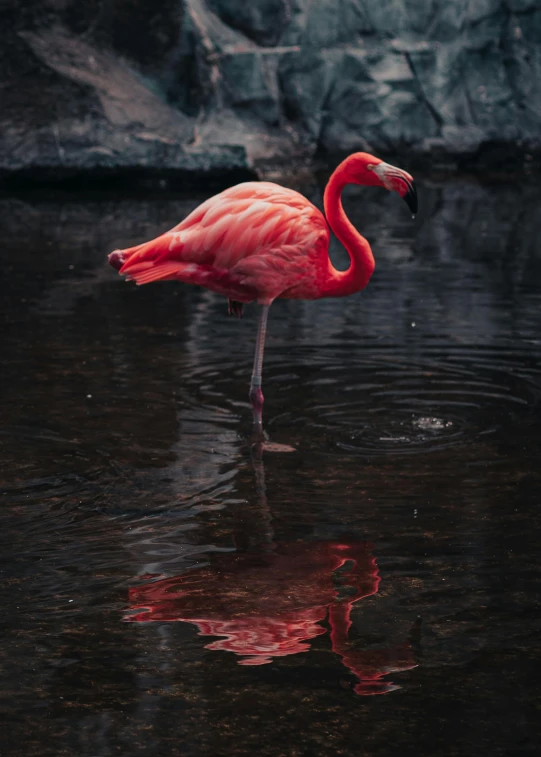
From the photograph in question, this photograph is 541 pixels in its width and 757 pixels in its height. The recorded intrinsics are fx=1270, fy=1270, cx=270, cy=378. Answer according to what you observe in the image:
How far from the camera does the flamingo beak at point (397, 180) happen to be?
196 inches

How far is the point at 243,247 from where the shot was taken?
516 centimetres

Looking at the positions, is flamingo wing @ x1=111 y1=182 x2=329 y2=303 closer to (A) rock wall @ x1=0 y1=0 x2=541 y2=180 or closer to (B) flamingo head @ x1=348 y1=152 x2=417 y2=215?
(B) flamingo head @ x1=348 y1=152 x2=417 y2=215

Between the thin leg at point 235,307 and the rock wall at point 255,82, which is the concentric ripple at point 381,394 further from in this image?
the rock wall at point 255,82

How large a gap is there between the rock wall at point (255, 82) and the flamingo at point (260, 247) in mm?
9353

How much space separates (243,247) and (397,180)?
0.67 metres

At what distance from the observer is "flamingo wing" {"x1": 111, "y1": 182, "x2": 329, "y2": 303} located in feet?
16.9

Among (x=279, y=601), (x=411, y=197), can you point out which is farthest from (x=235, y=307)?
(x=279, y=601)

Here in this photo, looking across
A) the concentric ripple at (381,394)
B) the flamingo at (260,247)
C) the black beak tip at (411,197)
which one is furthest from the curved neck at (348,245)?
the concentric ripple at (381,394)

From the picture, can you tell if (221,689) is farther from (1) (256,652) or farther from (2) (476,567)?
(2) (476,567)

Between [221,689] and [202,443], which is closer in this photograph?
[221,689]

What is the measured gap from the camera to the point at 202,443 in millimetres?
5047

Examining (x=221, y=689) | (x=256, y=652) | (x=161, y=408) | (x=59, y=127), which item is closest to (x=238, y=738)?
(x=221, y=689)

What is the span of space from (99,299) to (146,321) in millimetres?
786

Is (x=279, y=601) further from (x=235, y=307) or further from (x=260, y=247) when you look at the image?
(x=235, y=307)
